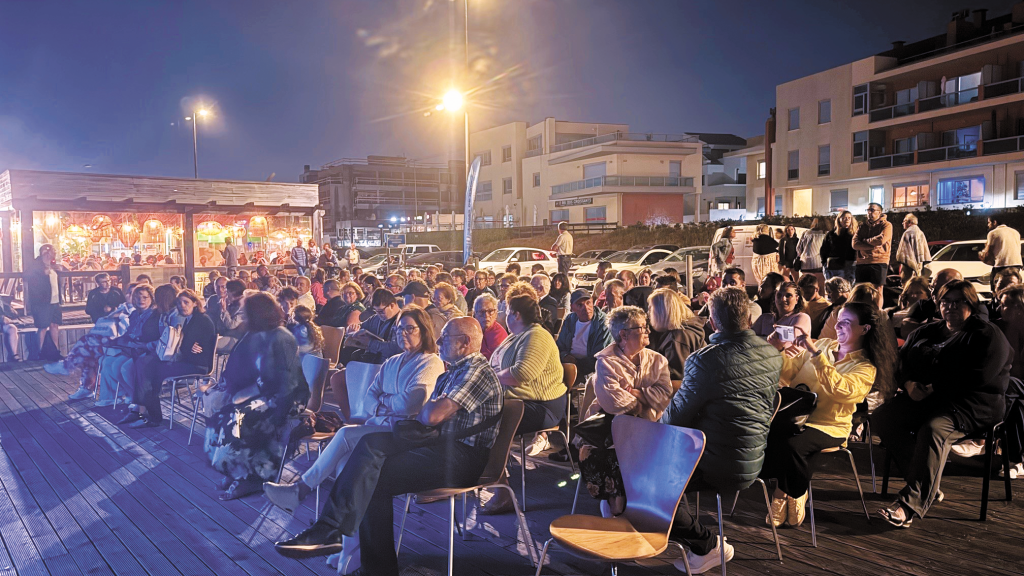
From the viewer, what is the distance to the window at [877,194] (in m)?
31.1

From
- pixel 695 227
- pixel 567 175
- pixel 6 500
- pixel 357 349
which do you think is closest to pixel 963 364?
pixel 357 349

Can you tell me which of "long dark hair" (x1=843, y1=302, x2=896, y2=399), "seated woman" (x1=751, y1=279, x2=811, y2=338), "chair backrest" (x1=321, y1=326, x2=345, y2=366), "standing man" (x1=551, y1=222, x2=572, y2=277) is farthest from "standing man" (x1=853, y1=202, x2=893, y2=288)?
"chair backrest" (x1=321, y1=326, x2=345, y2=366)

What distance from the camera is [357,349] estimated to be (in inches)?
283

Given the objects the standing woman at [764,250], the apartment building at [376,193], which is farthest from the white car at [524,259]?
the apartment building at [376,193]

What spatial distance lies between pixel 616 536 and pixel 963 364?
9.11 feet

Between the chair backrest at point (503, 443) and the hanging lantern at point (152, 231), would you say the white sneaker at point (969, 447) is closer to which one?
the chair backrest at point (503, 443)

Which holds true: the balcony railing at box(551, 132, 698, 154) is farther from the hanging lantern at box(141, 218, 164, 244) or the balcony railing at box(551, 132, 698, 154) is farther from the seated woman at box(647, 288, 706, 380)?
the seated woman at box(647, 288, 706, 380)

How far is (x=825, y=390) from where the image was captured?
4242 mm

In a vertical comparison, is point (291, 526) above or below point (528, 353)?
below

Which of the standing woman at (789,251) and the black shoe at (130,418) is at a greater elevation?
the standing woman at (789,251)

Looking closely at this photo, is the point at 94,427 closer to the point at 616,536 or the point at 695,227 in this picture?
the point at 616,536

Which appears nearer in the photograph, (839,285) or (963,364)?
(963,364)

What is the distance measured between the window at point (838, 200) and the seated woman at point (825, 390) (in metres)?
31.2

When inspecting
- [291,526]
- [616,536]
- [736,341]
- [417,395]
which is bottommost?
[291,526]
